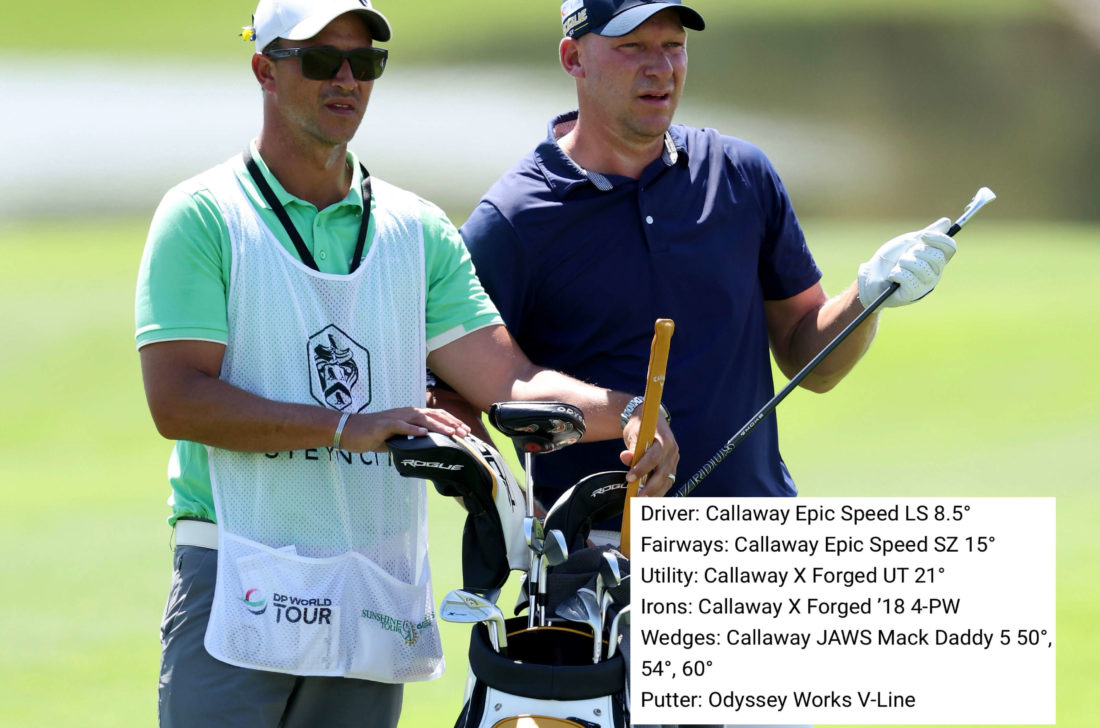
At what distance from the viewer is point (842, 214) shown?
23.3 meters

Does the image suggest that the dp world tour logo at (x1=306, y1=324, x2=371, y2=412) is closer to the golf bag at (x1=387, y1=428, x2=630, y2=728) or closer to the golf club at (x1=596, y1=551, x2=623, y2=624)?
the golf bag at (x1=387, y1=428, x2=630, y2=728)

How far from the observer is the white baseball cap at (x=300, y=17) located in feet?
9.12

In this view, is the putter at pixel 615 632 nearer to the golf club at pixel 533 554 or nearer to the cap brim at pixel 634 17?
the golf club at pixel 533 554

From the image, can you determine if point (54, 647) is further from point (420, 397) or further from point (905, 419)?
point (905, 419)

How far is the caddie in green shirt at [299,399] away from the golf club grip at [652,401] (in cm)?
3

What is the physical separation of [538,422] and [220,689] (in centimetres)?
72

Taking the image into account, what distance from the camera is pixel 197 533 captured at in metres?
2.75

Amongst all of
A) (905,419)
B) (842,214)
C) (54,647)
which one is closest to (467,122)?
(842,214)

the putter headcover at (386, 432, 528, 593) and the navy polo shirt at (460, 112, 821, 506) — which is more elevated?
the navy polo shirt at (460, 112, 821, 506)

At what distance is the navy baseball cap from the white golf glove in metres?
0.64

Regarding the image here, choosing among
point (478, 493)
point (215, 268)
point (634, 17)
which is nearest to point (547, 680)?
point (478, 493)

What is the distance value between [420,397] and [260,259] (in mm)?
397

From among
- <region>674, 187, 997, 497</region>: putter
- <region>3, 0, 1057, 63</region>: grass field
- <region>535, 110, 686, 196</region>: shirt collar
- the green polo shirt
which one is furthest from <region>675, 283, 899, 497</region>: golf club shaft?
<region>3, 0, 1057, 63</region>: grass field

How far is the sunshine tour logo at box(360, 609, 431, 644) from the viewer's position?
8.97 ft
